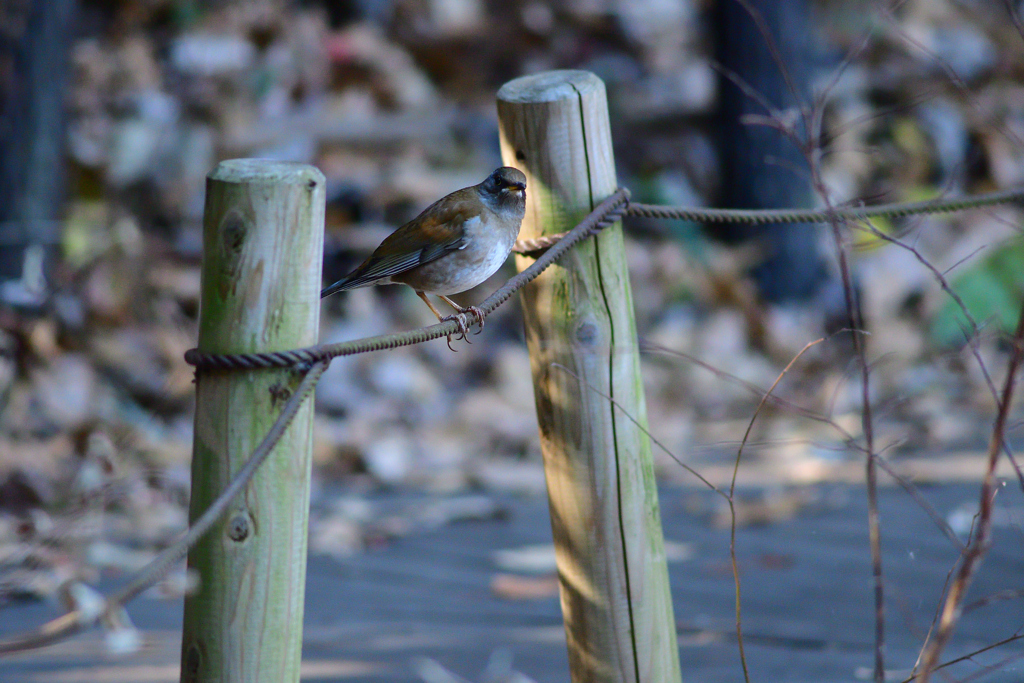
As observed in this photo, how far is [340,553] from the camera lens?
4008 mm

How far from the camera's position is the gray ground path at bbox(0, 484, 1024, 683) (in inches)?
111

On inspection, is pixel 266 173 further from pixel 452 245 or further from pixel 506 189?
pixel 452 245

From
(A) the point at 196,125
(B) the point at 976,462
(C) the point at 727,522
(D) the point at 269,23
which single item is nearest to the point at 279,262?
(C) the point at 727,522

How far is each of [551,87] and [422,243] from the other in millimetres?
554

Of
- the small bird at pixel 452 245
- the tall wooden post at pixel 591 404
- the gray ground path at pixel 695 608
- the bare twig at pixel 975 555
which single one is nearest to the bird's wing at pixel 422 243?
the small bird at pixel 452 245

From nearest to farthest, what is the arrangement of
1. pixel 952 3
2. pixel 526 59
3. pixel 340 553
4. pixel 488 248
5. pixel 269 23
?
pixel 488 248, pixel 340 553, pixel 269 23, pixel 526 59, pixel 952 3

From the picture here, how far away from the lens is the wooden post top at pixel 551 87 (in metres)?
2.02

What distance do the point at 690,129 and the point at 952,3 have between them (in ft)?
9.86

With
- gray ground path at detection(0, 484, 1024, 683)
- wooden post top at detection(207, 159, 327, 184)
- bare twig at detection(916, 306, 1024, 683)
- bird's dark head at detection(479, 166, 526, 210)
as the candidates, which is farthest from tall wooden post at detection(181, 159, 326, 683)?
gray ground path at detection(0, 484, 1024, 683)

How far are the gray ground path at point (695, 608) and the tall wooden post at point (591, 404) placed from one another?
794 millimetres

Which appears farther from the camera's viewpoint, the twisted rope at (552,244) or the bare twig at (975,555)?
the twisted rope at (552,244)

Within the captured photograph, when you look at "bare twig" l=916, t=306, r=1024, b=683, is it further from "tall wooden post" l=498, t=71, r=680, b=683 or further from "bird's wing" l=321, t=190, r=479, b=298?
"bird's wing" l=321, t=190, r=479, b=298

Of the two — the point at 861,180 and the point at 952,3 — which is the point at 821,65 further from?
the point at 952,3

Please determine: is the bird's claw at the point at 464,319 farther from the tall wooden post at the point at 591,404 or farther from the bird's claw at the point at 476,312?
the tall wooden post at the point at 591,404
